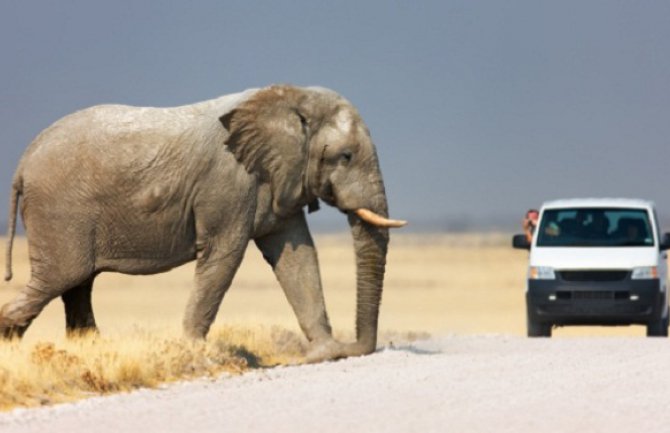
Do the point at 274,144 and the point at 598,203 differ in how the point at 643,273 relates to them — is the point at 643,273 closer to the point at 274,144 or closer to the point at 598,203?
the point at 598,203

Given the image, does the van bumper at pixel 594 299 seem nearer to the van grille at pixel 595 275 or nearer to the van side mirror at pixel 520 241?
the van grille at pixel 595 275

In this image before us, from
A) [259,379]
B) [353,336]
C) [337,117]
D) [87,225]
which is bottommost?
[353,336]

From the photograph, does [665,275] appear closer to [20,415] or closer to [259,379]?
[259,379]

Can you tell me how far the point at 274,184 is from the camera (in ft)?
53.9

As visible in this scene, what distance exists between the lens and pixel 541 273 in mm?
20938

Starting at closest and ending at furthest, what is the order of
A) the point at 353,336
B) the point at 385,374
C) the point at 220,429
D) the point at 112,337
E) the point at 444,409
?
1. the point at 220,429
2. the point at 444,409
3. the point at 385,374
4. the point at 112,337
5. the point at 353,336

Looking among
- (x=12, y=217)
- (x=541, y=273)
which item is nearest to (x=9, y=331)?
(x=12, y=217)

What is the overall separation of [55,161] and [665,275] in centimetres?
954

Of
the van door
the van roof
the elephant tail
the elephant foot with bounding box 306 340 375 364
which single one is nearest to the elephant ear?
the elephant foot with bounding box 306 340 375 364

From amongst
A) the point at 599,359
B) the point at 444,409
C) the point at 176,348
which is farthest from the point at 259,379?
the point at 599,359

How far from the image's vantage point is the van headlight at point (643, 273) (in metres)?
20.8

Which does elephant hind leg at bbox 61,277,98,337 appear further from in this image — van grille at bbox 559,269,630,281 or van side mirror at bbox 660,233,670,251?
van side mirror at bbox 660,233,670,251

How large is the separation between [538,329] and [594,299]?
3.37 feet

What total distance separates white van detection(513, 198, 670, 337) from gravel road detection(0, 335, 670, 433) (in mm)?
3822
